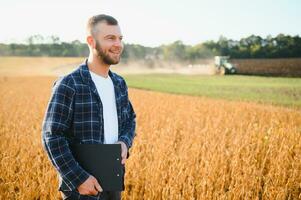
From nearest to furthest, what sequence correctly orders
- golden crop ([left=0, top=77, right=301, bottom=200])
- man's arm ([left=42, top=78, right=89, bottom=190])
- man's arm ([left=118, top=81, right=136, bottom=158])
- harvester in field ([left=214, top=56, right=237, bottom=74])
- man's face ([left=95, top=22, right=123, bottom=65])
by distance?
man's arm ([left=42, top=78, right=89, bottom=190]), man's face ([left=95, top=22, right=123, bottom=65]), man's arm ([left=118, top=81, right=136, bottom=158]), golden crop ([left=0, top=77, right=301, bottom=200]), harvester in field ([left=214, top=56, right=237, bottom=74])

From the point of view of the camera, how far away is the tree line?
Result: 47312mm

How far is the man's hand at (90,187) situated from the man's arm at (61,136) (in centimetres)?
2

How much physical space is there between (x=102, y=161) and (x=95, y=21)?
96 cm

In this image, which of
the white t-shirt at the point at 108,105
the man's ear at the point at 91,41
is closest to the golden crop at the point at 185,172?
the white t-shirt at the point at 108,105

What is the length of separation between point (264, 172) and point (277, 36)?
5191 centimetres

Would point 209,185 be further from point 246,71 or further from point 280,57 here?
point 280,57

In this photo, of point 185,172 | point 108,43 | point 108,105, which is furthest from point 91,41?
point 185,172

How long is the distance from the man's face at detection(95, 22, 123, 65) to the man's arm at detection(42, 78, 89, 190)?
0.33 metres

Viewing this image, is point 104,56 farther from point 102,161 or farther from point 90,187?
point 90,187

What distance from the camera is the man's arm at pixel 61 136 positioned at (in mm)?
2102

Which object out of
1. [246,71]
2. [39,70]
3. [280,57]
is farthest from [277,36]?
[39,70]

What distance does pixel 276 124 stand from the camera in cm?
918

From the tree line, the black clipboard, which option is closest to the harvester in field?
the tree line

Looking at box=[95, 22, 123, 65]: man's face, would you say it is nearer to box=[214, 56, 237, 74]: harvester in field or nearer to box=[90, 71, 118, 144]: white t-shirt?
box=[90, 71, 118, 144]: white t-shirt
